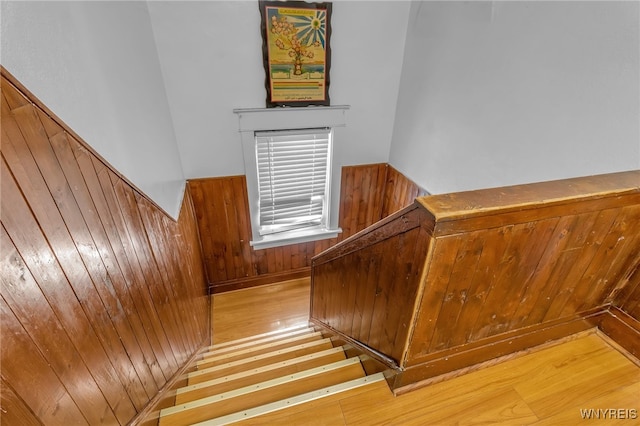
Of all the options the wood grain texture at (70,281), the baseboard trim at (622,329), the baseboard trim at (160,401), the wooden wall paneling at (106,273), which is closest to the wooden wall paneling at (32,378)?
the wood grain texture at (70,281)

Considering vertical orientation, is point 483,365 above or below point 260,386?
above

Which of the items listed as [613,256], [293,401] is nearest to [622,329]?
[613,256]

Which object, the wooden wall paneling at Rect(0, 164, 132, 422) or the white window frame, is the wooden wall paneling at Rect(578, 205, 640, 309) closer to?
the wooden wall paneling at Rect(0, 164, 132, 422)

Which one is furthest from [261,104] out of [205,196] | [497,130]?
[497,130]

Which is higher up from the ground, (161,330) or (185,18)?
(185,18)

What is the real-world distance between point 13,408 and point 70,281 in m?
0.33

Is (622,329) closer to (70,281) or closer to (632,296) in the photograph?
(632,296)

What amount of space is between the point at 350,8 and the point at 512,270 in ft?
8.18

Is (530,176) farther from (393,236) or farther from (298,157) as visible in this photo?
(298,157)

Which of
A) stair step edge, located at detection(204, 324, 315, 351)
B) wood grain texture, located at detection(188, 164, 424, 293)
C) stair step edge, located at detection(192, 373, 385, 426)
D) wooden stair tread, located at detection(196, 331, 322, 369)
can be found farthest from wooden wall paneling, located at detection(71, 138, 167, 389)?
wood grain texture, located at detection(188, 164, 424, 293)

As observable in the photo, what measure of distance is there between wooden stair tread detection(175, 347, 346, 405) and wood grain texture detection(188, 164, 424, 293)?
5.93ft

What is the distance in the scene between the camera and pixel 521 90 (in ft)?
6.10

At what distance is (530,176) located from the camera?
6.18 ft

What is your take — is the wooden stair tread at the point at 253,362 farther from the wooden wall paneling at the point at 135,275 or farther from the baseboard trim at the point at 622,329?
the baseboard trim at the point at 622,329
